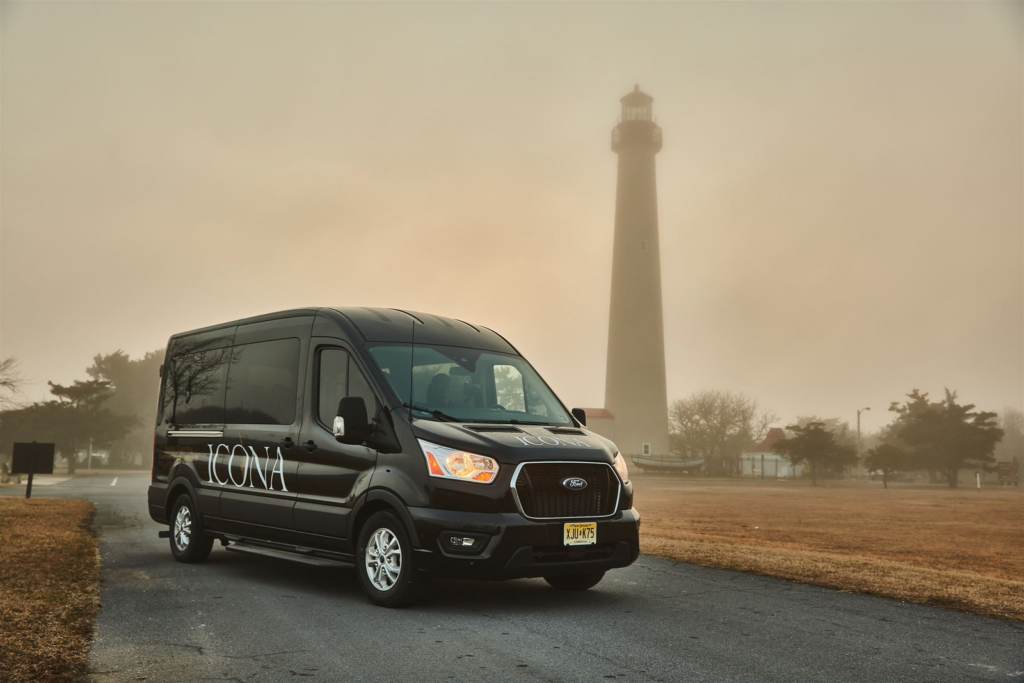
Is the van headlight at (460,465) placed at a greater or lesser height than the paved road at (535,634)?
greater

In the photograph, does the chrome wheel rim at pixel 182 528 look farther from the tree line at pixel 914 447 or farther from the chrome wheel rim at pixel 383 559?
the tree line at pixel 914 447

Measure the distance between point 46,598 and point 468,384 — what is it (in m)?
4.05

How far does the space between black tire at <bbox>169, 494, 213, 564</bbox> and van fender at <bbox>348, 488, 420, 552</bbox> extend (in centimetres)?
332

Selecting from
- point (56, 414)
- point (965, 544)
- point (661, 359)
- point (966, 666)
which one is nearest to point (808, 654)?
point (966, 666)

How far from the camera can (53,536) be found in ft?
40.8

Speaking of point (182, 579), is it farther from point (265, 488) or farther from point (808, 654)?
point (808, 654)

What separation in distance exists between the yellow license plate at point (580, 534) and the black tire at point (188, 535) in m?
5.06

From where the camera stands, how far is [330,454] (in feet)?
26.6

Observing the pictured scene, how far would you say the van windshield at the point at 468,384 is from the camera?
312 inches

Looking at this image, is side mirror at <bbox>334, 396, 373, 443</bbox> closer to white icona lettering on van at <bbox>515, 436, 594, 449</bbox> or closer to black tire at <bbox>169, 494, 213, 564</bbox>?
white icona lettering on van at <bbox>515, 436, 594, 449</bbox>

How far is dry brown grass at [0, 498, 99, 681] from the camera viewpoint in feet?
17.6

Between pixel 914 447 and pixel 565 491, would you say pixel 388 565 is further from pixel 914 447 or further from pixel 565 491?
pixel 914 447

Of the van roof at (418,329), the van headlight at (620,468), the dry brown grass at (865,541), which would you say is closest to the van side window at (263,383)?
the van roof at (418,329)

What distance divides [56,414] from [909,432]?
195 ft
